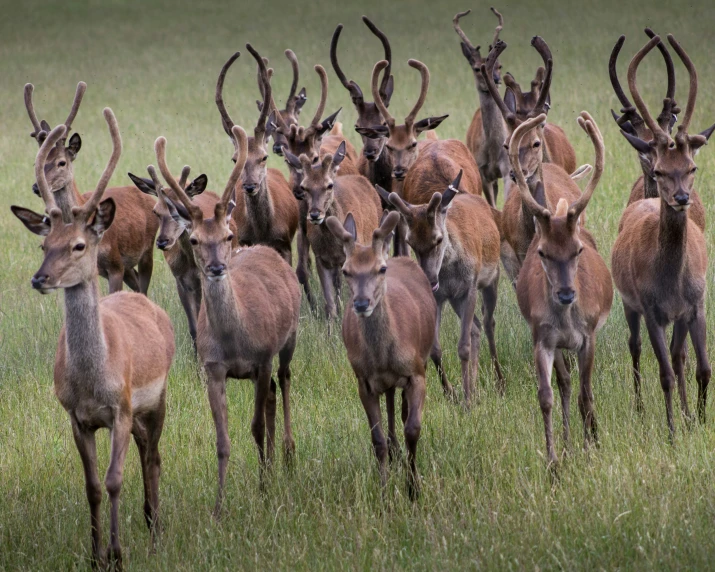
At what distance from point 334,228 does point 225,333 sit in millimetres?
1028

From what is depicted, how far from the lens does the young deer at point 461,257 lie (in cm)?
871

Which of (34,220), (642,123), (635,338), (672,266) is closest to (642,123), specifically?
(642,123)

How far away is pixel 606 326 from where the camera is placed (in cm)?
1022

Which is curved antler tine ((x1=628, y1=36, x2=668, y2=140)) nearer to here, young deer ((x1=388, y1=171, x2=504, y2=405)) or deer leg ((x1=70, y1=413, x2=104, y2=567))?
young deer ((x1=388, y1=171, x2=504, y2=405))

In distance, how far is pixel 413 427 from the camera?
701 centimetres

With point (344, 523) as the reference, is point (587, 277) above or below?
above

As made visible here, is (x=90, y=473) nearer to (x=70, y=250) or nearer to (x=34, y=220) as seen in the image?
(x=70, y=250)

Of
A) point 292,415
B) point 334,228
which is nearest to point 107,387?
point 334,228

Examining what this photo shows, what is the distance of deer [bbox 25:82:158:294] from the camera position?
10.8 meters

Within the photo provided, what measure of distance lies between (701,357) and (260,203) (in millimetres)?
5339

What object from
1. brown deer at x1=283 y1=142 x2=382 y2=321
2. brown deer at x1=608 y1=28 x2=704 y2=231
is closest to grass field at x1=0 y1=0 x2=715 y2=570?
brown deer at x1=283 y1=142 x2=382 y2=321

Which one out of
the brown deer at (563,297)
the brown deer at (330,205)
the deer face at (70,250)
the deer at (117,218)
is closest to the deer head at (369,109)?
the brown deer at (330,205)

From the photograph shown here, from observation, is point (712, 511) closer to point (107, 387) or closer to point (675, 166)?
point (675, 166)

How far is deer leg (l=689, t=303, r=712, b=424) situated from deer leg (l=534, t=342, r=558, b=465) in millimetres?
1174
